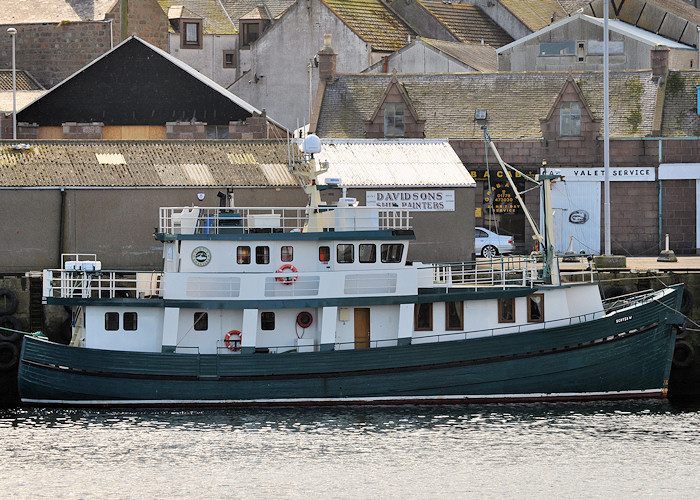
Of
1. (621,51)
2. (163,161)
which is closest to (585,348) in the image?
(163,161)

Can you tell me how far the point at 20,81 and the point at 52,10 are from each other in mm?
4989

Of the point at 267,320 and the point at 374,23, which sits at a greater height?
the point at 374,23

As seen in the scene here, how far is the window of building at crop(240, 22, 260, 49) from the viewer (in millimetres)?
96750

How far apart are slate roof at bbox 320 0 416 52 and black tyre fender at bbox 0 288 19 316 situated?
40.5m

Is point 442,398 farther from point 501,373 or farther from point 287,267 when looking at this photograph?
point 287,267

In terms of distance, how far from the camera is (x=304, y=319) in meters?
43.4

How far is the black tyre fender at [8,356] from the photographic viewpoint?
47.0 metres

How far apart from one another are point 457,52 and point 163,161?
29.6m

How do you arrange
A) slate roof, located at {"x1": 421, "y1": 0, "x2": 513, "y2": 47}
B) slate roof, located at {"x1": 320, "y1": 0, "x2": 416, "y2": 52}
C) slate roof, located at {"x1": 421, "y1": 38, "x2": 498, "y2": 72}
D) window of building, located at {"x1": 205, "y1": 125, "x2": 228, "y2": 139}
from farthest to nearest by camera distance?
slate roof, located at {"x1": 421, "y1": 0, "x2": 513, "y2": 47} < slate roof, located at {"x1": 320, "y1": 0, "x2": 416, "y2": 52} < slate roof, located at {"x1": 421, "y1": 38, "x2": 498, "y2": 72} < window of building, located at {"x1": 205, "y1": 125, "x2": 228, "y2": 139}

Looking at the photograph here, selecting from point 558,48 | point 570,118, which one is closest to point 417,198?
point 570,118

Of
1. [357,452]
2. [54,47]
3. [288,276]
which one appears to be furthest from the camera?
[54,47]

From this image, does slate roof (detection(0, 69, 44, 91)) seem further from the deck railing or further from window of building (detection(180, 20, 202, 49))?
the deck railing

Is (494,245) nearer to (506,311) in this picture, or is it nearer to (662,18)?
(506,311)

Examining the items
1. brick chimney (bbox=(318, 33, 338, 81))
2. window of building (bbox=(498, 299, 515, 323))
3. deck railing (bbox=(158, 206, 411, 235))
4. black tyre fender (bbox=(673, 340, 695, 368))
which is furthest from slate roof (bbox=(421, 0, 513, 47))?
window of building (bbox=(498, 299, 515, 323))
